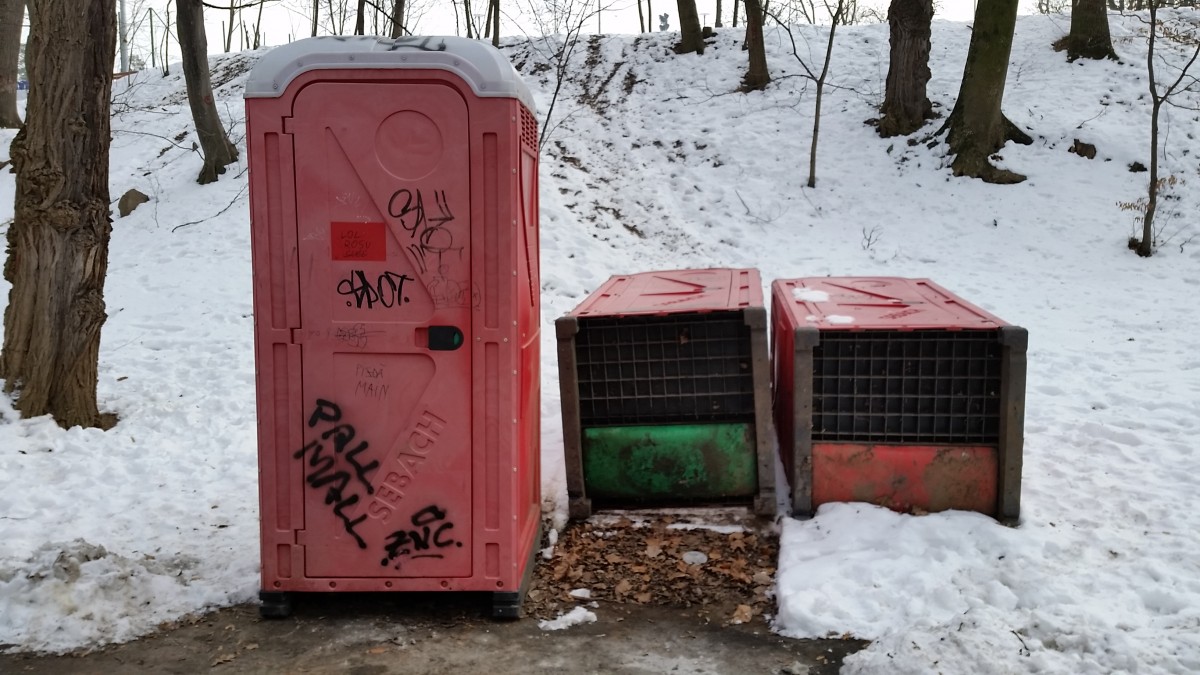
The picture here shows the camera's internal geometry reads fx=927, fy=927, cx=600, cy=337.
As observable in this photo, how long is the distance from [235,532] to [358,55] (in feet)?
8.84

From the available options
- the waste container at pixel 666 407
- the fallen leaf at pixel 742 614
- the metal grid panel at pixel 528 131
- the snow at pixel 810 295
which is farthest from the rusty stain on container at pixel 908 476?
the metal grid panel at pixel 528 131

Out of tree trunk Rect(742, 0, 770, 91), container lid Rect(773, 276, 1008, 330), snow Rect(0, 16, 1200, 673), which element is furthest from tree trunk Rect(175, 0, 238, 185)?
container lid Rect(773, 276, 1008, 330)

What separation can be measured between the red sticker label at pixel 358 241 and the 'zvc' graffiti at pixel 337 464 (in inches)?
26.7

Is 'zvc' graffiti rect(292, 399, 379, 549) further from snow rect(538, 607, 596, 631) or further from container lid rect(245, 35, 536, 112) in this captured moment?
container lid rect(245, 35, 536, 112)

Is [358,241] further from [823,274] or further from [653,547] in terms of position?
[823,274]

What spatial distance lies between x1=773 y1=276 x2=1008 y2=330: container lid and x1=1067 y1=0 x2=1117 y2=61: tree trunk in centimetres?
1169

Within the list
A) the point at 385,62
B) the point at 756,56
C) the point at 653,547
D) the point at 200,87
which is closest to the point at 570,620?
the point at 653,547

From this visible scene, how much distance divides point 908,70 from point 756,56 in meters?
3.39

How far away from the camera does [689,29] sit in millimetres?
19297

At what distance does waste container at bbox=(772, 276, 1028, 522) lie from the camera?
15.8 feet

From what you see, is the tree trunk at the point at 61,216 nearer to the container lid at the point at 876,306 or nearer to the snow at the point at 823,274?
the snow at the point at 823,274

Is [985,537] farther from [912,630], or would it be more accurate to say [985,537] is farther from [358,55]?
[358,55]

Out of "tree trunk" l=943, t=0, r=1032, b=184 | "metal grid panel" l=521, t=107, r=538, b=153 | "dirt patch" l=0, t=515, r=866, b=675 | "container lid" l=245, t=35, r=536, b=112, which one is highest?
"tree trunk" l=943, t=0, r=1032, b=184

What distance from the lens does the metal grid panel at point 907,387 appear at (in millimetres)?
4840
